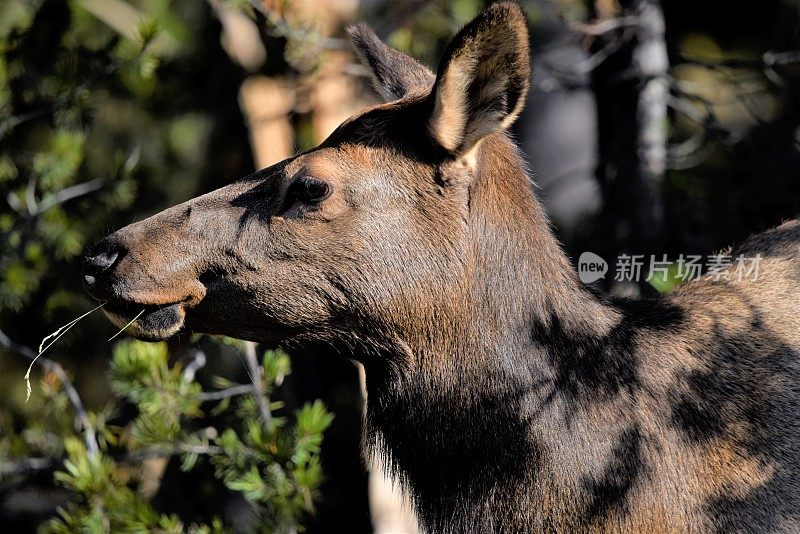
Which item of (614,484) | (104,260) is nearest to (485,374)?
(614,484)

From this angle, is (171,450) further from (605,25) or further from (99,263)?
(605,25)

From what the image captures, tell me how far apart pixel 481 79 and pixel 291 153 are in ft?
13.2

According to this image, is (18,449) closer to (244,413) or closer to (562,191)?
(244,413)

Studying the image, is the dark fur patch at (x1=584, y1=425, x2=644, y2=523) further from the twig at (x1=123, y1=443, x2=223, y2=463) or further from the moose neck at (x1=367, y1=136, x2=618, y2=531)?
the twig at (x1=123, y1=443, x2=223, y2=463)

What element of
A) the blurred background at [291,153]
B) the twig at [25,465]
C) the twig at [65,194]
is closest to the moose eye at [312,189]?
the blurred background at [291,153]

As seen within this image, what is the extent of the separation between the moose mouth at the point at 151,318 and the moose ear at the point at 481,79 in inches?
41.5

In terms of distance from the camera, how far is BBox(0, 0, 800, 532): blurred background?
591cm

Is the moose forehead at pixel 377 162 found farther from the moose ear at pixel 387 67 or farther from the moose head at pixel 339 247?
the moose ear at pixel 387 67

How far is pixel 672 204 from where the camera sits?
6230 mm

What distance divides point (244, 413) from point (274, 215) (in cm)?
197

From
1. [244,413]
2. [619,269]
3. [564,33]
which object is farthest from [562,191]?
[244,413]

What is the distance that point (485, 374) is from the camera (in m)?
3.64

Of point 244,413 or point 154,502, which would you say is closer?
point 244,413

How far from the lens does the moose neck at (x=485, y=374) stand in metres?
3.62
